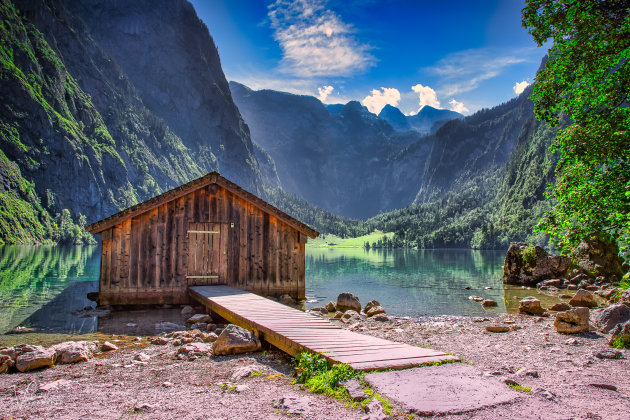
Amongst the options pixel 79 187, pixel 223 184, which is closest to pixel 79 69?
pixel 79 187

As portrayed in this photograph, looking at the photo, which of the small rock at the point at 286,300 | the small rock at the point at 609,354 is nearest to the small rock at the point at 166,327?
the small rock at the point at 286,300

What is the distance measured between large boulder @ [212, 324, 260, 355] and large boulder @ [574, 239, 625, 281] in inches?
914

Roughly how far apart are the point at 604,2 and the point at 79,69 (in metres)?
152

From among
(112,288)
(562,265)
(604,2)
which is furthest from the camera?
(562,265)

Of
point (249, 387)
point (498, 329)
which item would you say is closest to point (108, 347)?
point (249, 387)

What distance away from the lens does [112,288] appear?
49.9 feet

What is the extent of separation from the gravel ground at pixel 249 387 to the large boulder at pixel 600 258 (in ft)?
60.1

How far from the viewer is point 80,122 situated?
118312 millimetres

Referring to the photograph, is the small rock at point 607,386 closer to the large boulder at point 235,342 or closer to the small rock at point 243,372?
the small rock at point 243,372

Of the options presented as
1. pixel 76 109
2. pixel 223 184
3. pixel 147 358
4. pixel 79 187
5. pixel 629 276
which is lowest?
pixel 147 358

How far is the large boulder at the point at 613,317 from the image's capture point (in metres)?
10.7

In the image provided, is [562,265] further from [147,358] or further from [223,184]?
[147,358]

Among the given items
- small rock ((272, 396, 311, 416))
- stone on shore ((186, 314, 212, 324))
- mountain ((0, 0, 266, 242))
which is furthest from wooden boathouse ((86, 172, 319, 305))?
mountain ((0, 0, 266, 242))

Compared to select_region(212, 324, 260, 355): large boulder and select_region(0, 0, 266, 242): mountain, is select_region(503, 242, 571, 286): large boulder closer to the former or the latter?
select_region(212, 324, 260, 355): large boulder
